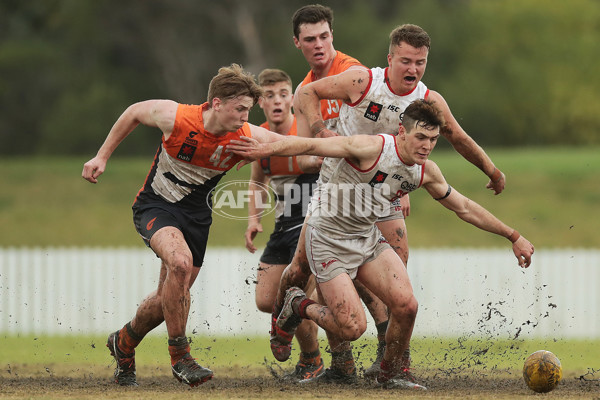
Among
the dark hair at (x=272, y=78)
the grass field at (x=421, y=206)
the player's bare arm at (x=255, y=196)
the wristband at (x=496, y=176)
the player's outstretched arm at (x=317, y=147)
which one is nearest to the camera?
the player's outstretched arm at (x=317, y=147)

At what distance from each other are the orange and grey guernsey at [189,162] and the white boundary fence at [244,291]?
682 centimetres

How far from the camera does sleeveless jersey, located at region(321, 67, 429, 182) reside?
27.0ft

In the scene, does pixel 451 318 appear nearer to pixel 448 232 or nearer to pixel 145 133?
pixel 448 232

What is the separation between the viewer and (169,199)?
339 inches

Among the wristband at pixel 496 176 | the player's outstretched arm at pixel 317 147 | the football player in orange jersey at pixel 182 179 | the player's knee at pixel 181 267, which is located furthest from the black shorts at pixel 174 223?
the wristband at pixel 496 176

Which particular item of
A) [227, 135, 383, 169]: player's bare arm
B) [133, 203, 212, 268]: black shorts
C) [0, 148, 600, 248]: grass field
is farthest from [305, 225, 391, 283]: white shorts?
[0, 148, 600, 248]: grass field

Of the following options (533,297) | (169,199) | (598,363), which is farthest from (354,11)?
(169,199)

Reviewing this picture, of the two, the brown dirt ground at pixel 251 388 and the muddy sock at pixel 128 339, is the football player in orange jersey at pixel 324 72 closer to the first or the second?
the brown dirt ground at pixel 251 388

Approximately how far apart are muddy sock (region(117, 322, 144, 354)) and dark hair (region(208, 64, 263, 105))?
2253 millimetres

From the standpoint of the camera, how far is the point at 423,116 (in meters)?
7.77

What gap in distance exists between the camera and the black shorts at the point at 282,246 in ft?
31.8

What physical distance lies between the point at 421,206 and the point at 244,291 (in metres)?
12.1

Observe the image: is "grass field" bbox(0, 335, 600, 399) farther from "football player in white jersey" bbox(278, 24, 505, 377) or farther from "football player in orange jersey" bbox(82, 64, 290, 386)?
"football player in white jersey" bbox(278, 24, 505, 377)

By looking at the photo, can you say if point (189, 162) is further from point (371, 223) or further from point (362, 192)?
point (371, 223)
